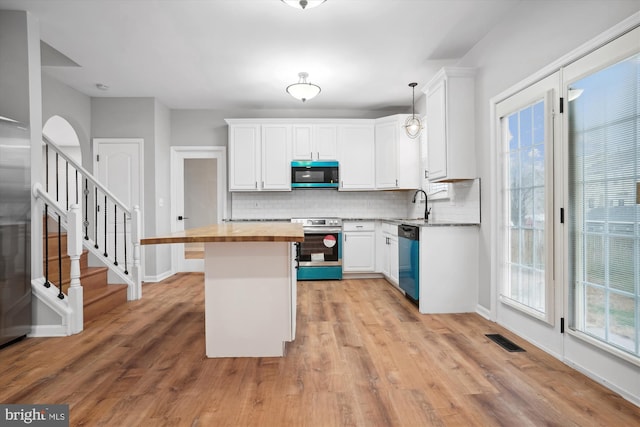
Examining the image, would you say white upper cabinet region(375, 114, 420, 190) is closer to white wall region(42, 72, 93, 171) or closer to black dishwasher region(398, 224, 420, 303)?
black dishwasher region(398, 224, 420, 303)

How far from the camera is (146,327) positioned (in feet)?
9.95

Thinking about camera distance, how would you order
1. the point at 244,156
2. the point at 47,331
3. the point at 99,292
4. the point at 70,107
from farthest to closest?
1. the point at 244,156
2. the point at 70,107
3. the point at 99,292
4. the point at 47,331

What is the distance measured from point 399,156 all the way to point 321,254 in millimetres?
1907

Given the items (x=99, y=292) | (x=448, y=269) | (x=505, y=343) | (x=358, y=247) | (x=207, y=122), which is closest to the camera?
(x=505, y=343)

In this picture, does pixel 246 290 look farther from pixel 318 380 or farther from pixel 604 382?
pixel 604 382

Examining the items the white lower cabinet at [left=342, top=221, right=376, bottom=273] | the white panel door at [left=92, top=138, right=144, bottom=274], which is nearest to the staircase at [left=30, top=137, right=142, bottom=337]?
the white panel door at [left=92, top=138, right=144, bottom=274]

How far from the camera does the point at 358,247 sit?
16.7ft

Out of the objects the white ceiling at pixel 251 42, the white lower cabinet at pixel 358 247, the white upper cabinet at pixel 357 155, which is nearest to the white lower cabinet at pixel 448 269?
the white lower cabinet at pixel 358 247

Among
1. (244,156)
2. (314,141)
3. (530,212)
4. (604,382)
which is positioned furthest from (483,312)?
(244,156)

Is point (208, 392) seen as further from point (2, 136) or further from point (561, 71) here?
point (561, 71)

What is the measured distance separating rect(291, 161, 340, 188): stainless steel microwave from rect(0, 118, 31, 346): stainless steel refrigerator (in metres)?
3.21

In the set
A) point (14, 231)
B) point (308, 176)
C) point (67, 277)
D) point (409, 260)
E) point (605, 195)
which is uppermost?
point (308, 176)

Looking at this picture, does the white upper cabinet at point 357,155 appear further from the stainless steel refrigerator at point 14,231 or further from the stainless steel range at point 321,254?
the stainless steel refrigerator at point 14,231

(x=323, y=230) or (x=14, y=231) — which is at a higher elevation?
(x=14, y=231)
